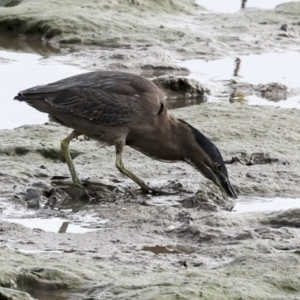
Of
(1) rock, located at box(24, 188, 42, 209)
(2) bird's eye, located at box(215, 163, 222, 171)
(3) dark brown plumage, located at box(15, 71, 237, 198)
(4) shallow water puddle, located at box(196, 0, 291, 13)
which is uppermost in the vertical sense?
(3) dark brown plumage, located at box(15, 71, 237, 198)

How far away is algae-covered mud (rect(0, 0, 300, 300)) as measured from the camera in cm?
561

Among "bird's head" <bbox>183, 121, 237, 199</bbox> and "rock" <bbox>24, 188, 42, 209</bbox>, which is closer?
"rock" <bbox>24, 188, 42, 209</bbox>

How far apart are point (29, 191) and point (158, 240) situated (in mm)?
1400

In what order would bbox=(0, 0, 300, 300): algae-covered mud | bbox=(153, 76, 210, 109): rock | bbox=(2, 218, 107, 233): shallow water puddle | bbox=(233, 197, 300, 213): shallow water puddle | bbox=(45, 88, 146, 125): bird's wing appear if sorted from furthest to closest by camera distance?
1. bbox=(153, 76, 210, 109): rock
2. bbox=(45, 88, 146, 125): bird's wing
3. bbox=(233, 197, 300, 213): shallow water puddle
4. bbox=(2, 218, 107, 233): shallow water puddle
5. bbox=(0, 0, 300, 300): algae-covered mud

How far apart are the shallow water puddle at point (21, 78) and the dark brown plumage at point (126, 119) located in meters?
1.76

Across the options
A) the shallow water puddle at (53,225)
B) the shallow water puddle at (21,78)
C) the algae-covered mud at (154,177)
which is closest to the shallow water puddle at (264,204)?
the algae-covered mud at (154,177)

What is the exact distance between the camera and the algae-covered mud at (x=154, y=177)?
5.61 meters

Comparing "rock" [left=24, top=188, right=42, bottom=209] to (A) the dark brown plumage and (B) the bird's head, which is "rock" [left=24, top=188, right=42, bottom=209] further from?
(B) the bird's head

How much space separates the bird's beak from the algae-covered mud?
8 centimetres

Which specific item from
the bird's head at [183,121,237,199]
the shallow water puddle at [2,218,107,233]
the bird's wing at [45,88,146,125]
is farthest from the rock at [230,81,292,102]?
the shallow water puddle at [2,218,107,233]

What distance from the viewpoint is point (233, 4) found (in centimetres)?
1889

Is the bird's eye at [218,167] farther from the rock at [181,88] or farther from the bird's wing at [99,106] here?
the rock at [181,88]

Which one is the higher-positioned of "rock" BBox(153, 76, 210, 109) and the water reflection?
"rock" BBox(153, 76, 210, 109)

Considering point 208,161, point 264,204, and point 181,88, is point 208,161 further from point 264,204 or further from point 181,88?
point 181,88
